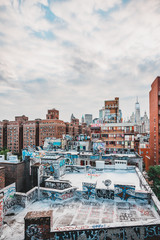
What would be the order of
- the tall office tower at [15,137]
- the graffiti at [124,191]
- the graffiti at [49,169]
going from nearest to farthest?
1. the graffiti at [124,191]
2. the graffiti at [49,169]
3. the tall office tower at [15,137]

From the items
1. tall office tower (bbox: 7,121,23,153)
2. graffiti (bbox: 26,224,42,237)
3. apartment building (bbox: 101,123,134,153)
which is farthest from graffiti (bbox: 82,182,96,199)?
tall office tower (bbox: 7,121,23,153)

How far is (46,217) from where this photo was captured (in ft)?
30.5

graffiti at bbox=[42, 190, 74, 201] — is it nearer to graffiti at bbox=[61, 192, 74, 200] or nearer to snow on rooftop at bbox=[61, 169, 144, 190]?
graffiti at bbox=[61, 192, 74, 200]

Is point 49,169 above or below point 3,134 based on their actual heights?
below

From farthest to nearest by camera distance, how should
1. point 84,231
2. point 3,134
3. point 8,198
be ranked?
point 3,134
point 8,198
point 84,231

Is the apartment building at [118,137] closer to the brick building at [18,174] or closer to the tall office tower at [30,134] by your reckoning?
the brick building at [18,174]

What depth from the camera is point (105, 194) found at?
14414 mm

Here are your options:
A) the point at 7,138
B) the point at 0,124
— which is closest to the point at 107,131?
the point at 7,138

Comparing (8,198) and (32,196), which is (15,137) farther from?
(8,198)

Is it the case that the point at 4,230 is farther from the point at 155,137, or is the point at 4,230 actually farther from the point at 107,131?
the point at 155,137

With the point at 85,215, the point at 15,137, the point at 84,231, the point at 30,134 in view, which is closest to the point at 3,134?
the point at 15,137

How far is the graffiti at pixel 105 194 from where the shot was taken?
560 inches

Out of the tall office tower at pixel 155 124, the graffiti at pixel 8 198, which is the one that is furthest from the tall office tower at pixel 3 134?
the graffiti at pixel 8 198

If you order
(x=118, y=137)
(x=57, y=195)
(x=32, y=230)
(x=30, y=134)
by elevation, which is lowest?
(x=57, y=195)
